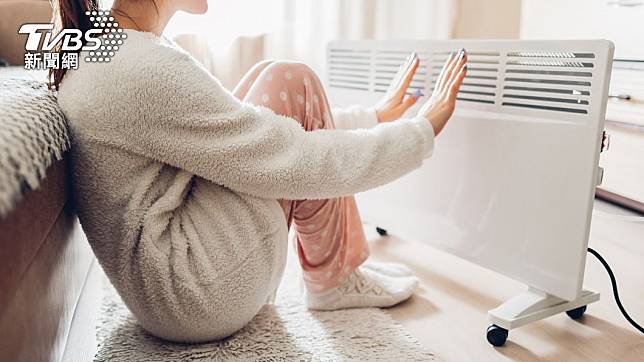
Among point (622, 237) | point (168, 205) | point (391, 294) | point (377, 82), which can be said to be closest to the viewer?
point (168, 205)

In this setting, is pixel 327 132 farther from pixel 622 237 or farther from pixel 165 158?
pixel 622 237

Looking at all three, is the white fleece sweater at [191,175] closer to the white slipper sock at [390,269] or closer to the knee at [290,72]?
the knee at [290,72]

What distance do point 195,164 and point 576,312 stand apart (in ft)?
2.51

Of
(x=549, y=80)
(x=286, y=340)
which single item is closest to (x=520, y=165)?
(x=549, y=80)

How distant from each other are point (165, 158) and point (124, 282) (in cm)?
22

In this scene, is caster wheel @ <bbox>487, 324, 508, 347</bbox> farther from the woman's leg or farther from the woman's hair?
the woman's hair

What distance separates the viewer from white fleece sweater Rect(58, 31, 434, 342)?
74cm

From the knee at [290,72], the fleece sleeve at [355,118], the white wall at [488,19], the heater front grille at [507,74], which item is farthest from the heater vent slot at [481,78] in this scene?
the white wall at [488,19]

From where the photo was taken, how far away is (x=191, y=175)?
0.85 meters

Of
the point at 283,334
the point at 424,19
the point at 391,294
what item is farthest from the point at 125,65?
the point at 424,19

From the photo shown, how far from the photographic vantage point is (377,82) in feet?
4.36

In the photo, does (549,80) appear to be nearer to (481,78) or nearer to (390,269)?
(481,78)

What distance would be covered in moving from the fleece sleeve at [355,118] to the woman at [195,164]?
16cm

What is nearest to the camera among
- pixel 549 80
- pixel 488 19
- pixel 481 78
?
pixel 549 80
